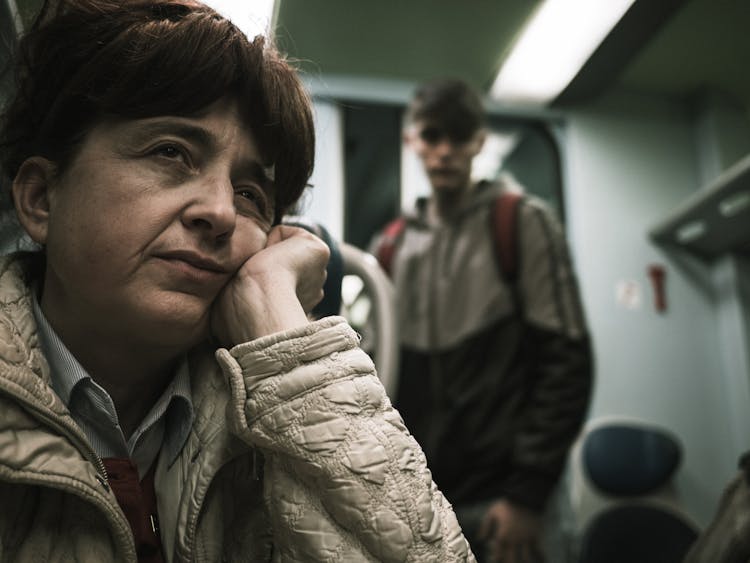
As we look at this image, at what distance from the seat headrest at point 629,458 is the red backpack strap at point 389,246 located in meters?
1.39

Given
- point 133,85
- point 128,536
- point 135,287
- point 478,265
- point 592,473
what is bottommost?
point 592,473

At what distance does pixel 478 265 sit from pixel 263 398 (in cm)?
114

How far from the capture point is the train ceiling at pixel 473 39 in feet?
3.56

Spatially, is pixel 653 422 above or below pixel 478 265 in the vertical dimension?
below

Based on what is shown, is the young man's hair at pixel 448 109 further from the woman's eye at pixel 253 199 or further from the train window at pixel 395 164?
the woman's eye at pixel 253 199

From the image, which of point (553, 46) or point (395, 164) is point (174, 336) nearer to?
point (553, 46)

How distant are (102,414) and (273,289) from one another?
0.26m

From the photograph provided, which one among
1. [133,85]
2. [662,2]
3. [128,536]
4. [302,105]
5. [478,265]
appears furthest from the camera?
[478,265]

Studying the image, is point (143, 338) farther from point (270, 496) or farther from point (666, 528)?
point (666, 528)

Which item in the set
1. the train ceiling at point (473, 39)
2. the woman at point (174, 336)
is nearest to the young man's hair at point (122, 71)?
the woman at point (174, 336)

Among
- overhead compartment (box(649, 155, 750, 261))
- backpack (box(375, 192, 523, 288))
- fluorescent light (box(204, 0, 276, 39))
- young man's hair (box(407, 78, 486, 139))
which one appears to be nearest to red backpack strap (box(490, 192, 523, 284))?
backpack (box(375, 192, 523, 288))

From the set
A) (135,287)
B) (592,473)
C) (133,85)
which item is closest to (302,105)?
(133,85)

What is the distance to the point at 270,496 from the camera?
2.31ft

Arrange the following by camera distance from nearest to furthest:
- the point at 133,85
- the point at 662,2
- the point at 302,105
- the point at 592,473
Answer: the point at 133,85, the point at 302,105, the point at 662,2, the point at 592,473
